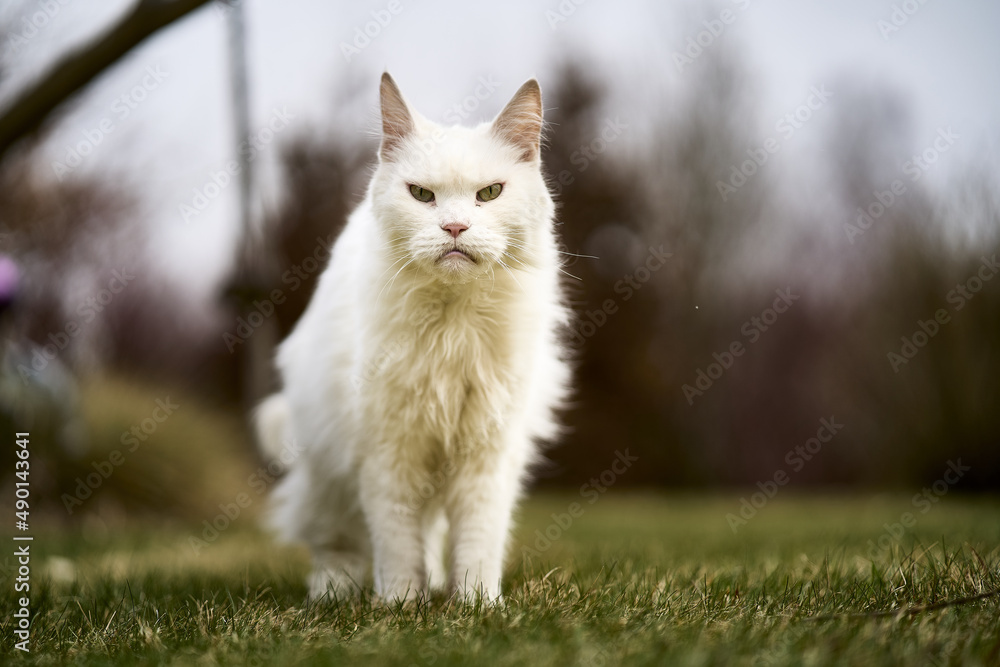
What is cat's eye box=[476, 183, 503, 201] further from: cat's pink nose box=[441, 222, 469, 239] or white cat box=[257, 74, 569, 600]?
cat's pink nose box=[441, 222, 469, 239]

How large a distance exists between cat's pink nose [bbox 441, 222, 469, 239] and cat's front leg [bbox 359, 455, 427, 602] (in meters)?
0.80

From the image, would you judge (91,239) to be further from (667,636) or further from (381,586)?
(667,636)

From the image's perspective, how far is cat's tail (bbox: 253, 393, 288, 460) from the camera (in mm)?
3545

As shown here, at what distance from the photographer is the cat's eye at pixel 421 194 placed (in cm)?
267

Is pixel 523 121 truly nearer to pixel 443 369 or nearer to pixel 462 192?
pixel 462 192

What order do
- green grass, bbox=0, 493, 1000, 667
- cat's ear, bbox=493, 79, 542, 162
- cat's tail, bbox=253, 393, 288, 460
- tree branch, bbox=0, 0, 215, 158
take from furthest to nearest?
1. cat's tail, bbox=253, 393, 288, 460
2. cat's ear, bbox=493, 79, 542, 162
3. tree branch, bbox=0, 0, 215, 158
4. green grass, bbox=0, 493, 1000, 667

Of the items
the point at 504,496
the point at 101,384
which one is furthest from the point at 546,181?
the point at 101,384

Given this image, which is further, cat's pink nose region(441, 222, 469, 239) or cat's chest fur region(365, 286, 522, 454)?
cat's chest fur region(365, 286, 522, 454)

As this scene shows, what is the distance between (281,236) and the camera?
38.0 feet

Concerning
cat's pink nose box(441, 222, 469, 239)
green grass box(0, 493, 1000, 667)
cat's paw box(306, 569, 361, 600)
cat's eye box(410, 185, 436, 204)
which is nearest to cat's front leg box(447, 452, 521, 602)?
green grass box(0, 493, 1000, 667)

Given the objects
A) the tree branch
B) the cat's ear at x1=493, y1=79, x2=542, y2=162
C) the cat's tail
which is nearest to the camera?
the tree branch

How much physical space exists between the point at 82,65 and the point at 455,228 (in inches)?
50.2

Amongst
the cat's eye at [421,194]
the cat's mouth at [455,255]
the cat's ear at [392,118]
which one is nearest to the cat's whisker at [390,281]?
the cat's mouth at [455,255]

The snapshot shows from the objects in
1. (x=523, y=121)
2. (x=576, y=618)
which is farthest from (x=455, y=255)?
(x=576, y=618)
